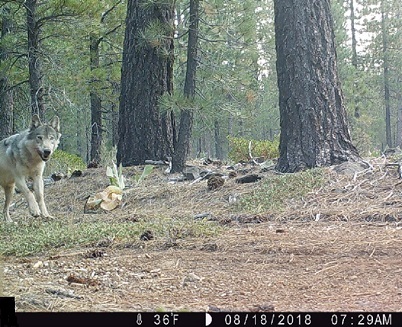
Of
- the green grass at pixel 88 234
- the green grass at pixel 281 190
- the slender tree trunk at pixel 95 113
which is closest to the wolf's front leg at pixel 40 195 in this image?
the green grass at pixel 88 234

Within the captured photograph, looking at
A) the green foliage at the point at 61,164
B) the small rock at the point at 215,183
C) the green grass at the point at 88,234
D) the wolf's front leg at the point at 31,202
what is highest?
the green foliage at the point at 61,164

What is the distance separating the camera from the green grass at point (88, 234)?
2695mm

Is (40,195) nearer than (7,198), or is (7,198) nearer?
(40,195)

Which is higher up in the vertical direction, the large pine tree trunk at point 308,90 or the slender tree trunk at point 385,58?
the slender tree trunk at point 385,58

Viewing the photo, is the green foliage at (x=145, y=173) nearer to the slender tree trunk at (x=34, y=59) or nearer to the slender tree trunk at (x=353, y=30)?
the slender tree trunk at (x=34, y=59)

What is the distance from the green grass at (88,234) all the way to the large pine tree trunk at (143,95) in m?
2.63

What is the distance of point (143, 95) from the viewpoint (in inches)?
231

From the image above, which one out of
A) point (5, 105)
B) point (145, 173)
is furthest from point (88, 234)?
point (5, 105)

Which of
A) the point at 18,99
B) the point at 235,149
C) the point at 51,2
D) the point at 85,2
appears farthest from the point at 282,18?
the point at 18,99

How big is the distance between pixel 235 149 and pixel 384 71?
1424 cm

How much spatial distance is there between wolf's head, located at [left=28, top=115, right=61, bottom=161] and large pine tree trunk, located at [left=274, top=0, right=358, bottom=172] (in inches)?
61.3

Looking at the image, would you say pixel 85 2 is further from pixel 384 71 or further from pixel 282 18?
pixel 384 71

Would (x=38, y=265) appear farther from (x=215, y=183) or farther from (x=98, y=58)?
(x=98, y=58)

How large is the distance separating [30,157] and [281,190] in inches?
67.1
